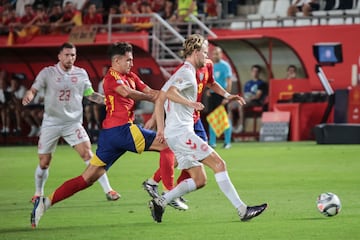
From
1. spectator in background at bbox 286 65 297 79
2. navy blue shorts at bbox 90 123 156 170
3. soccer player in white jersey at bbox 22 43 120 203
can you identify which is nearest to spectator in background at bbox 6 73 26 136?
spectator in background at bbox 286 65 297 79

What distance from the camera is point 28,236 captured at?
35.5 feet

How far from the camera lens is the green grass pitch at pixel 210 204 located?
10898mm

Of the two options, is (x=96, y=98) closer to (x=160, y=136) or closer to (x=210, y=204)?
(x=210, y=204)

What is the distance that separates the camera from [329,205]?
11844 millimetres

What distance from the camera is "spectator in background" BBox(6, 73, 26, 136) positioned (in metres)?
34.3

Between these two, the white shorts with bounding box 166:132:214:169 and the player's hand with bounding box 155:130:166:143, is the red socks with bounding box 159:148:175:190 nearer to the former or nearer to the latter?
the white shorts with bounding box 166:132:214:169

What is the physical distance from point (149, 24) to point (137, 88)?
61.7 feet

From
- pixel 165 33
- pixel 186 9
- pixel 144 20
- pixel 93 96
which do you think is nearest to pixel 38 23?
pixel 144 20

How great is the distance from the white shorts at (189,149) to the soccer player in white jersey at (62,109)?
3272 mm

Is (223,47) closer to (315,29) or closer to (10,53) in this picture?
(315,29)

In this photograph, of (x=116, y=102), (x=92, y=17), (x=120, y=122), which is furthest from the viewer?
(x=92, y=17)

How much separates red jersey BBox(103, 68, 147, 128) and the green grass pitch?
1154 millimetres

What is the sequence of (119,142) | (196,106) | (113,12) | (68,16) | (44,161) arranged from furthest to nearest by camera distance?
(68,16) → (113,12) → (44,161) → (119,142) → (196,106)

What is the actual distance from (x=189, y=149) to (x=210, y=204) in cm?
238
